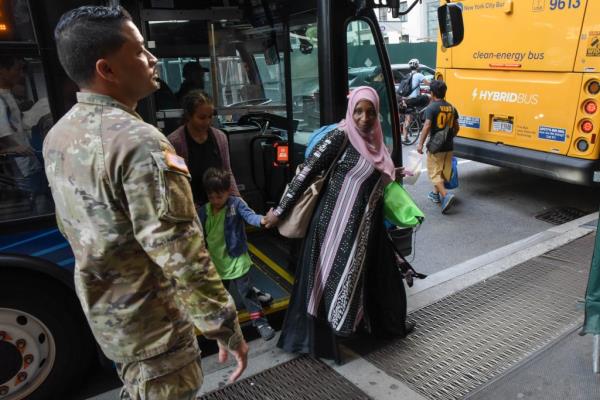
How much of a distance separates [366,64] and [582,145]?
11.5 ft

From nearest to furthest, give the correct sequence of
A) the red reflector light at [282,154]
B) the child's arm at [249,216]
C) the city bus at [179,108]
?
1. the city bus at [179,108]
2. the child's arm at [249,216]
3. the red reflector light at [282,154]

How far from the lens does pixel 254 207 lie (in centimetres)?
472

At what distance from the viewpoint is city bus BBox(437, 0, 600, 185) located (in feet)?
17.6

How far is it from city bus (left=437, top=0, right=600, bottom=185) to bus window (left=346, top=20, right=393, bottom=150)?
3.19 m

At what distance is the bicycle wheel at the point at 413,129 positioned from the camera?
11035 mm

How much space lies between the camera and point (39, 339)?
8.70ft

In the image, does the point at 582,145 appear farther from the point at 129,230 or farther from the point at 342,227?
the point at 129,230

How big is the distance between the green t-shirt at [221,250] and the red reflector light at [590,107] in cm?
449

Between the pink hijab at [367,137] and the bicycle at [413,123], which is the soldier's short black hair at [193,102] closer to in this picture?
the pink hijab at [367,137]

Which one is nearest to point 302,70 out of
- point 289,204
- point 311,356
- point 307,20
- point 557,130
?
point 307,20

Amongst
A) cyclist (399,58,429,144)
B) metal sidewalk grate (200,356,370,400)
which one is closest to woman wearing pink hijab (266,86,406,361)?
metal sidewalk grate (200,356,370,400)

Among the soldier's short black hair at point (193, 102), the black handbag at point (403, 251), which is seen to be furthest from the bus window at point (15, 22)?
the black handbag at point (403, 251)

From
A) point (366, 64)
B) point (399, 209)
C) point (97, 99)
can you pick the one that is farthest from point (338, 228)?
point (97, 99)

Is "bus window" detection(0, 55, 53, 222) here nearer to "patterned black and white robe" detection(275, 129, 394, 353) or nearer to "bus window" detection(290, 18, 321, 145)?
"patterned black and white robe" detection(275, 129, 394, 353)
